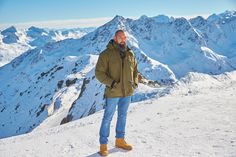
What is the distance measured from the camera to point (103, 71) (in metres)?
9.35

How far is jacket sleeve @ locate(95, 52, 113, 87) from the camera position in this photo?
9.25 m

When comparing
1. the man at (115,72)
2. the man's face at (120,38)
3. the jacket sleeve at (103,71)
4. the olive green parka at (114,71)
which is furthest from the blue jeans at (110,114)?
the man's face at (120,38)

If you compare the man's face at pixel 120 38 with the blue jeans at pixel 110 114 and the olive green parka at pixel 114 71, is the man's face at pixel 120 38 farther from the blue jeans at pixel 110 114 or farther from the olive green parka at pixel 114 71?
the blue jeans at pixel 110 114

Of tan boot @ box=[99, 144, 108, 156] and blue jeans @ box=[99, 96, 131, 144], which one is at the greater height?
blue jeans @ box=[99, 96, 131, 144]

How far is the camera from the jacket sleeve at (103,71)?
9.25 metres

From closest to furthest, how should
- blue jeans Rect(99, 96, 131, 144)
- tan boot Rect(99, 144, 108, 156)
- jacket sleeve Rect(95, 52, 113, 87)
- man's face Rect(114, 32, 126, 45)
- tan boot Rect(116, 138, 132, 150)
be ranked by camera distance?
jacket sleeve Rect(95, 52, 113, 87) → man's face Rect(114, 32, 126, 45) → blue jeans Rect(99, 96, 131, 144) → tan boot Rect(99, 144, 108, 156) → tan boot Rect(116, 138, 132, 150)

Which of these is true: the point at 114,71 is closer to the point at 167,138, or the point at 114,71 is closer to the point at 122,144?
the point at 122,144

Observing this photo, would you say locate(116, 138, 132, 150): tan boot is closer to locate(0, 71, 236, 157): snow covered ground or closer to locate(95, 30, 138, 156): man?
locate(0, 71, 236, 157): snow covered ground

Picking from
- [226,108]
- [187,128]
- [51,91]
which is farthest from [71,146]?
[51,91]

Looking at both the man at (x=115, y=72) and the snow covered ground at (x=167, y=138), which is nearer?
the man at (x=115, y=72)

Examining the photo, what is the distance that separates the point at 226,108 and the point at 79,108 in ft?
183

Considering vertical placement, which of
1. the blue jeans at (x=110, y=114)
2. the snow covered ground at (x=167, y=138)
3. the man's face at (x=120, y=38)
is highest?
the man's face at (x=120, y=38)

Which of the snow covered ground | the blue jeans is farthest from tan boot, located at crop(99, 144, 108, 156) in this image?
the snow covered ground

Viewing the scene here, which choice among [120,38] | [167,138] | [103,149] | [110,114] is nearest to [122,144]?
[103,149]
